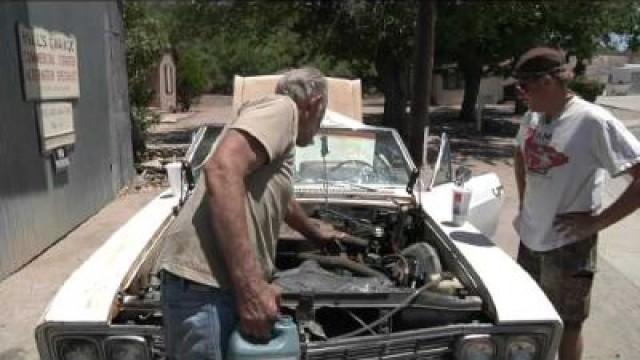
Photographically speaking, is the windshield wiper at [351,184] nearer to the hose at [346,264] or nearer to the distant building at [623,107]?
the hose at [346,264]

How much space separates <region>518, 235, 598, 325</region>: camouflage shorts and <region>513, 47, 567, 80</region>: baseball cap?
79 centimetres

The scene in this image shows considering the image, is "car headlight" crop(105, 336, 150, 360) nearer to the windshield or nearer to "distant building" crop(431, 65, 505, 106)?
the windshield

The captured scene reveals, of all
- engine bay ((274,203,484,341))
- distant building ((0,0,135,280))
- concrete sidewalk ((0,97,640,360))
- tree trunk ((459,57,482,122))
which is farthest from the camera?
tree trunk ((459,57,482,122))

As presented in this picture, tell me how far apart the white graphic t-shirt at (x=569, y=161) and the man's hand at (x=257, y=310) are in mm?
1574

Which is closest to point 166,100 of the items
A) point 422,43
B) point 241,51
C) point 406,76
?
point 241,51

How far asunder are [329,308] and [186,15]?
681 inches

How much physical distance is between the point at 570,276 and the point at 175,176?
2.37 m

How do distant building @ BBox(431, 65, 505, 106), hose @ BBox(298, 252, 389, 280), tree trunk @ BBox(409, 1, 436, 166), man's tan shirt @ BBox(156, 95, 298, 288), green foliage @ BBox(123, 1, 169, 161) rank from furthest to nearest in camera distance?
distant building @ BBox(431, 65, 505, 106)
green foliage @ BBox(123, 1, 169, 161)
tree trunk @ BBox(409, 1, 436, 166)
hose @ BBox(298, 252, 389, 280)
man's tan shirt @ BBox(156, 95, 298, 288)

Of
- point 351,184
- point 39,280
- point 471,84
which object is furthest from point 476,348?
point 471,84

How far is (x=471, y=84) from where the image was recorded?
79.4 feet

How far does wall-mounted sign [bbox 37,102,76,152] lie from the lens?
7.44 meters

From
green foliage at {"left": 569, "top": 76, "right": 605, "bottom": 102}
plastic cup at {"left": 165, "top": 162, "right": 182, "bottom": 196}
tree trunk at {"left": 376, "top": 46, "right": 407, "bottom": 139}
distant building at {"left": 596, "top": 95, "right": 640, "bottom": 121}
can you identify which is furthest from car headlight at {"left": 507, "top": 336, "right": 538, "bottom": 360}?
green foliage at {"left": 569, "top": 76, "right": 605, "bottom": 102}

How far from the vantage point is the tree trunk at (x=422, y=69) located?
1230 centimetres

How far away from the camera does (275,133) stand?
229 cm
